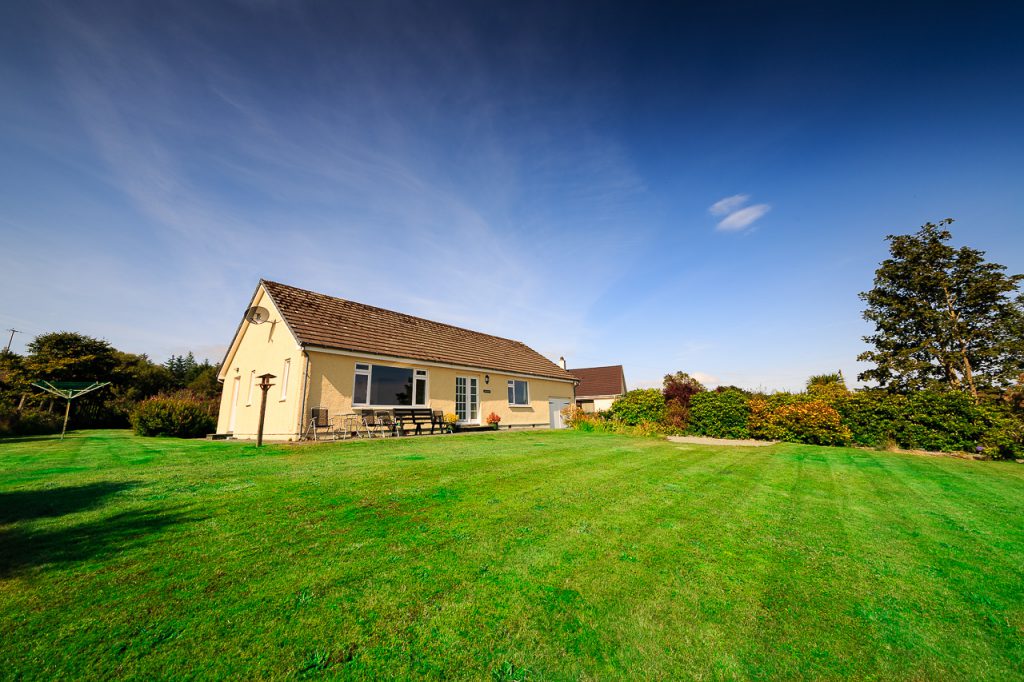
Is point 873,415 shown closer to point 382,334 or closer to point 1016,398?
point 1016,398

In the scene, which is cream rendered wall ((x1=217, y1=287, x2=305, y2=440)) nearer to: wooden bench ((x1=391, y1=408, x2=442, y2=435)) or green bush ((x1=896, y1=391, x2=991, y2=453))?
wooden bench ((x1=391, y1=408, x2=442, y2=435))

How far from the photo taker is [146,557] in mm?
3002

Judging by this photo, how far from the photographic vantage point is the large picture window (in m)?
14.8

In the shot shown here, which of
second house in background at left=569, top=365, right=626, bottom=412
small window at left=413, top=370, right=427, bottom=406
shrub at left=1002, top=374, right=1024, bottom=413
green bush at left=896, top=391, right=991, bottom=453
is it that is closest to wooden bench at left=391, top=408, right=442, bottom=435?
small window at left=413, top=370, right=427, bottom=406

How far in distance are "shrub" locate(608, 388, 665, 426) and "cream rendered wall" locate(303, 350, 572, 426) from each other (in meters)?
6.57

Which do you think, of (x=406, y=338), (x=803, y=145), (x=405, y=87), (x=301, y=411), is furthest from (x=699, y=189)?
(x=301, y=411)

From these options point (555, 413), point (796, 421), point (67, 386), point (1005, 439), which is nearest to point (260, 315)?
point (67, 386)

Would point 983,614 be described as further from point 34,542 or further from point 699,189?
point 699,189

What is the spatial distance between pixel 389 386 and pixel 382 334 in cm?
271

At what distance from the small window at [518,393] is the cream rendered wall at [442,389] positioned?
357mm

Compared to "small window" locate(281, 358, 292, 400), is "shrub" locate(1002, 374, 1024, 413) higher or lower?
lower

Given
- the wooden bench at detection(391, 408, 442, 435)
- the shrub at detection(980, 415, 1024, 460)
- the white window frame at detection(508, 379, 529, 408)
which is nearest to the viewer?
the shrub at detection(980, 415, 1024, 460)

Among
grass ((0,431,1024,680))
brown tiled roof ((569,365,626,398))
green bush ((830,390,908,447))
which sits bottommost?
grass ((0,431,1024,680))

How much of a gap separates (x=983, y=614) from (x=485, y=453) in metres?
7.48
